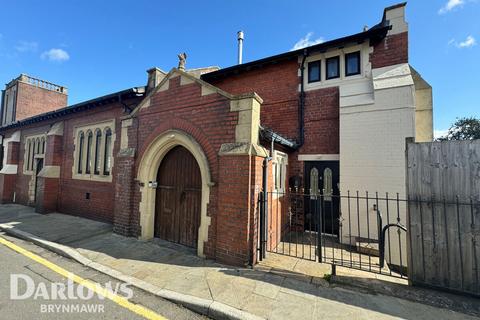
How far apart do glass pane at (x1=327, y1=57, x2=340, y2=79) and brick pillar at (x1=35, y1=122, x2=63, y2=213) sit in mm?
13088

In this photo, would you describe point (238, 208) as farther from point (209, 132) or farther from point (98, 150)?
point (98, 150)

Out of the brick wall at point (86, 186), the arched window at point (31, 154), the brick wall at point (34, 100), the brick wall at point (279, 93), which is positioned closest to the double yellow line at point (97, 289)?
the brick wall at point (86, 186)

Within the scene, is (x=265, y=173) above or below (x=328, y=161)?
below

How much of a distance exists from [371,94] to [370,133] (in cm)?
130

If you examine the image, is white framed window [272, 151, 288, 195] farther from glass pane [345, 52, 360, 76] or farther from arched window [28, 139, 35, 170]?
arched window [28, 139, 35, 170]

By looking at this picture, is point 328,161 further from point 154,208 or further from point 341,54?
point 154,208

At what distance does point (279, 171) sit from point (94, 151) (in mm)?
8328

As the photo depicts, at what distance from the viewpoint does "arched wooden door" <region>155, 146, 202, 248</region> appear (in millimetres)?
5672

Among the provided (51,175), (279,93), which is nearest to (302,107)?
(279,93)

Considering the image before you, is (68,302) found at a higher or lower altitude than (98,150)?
lower

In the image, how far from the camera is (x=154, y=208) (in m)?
6.43

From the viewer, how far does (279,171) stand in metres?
6.68

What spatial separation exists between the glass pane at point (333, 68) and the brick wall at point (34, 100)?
25.2 metres

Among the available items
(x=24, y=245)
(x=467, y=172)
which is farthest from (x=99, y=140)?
(x=467, y=172)
